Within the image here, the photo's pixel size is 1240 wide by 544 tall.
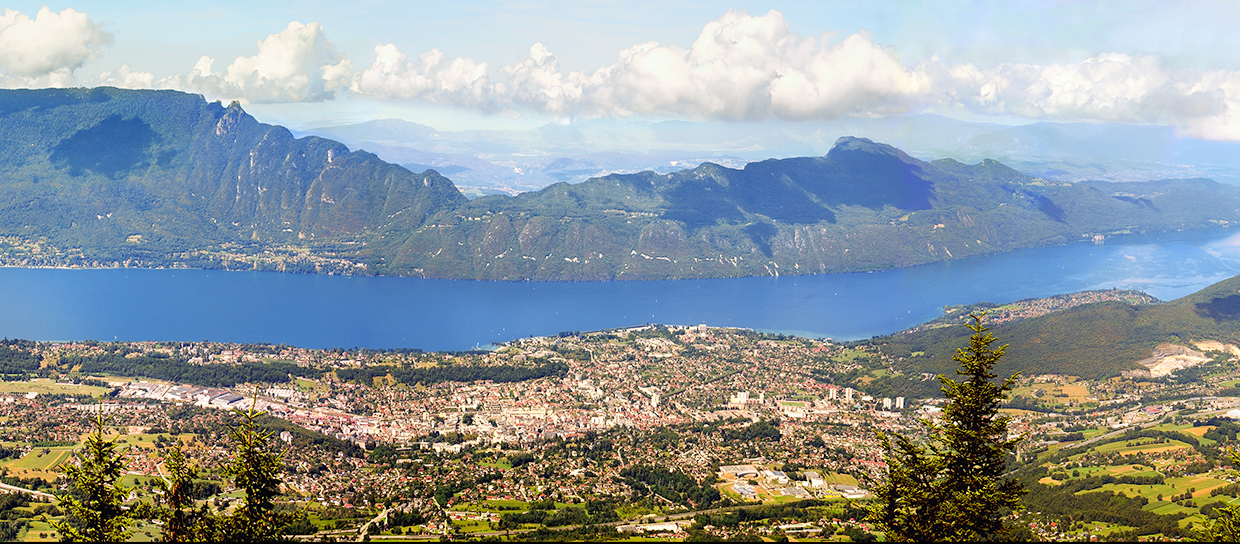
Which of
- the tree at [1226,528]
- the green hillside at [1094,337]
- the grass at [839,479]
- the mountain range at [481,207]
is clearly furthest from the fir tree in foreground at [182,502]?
the mountain range at [481,207]

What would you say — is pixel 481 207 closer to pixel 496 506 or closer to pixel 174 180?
pixel 174 180

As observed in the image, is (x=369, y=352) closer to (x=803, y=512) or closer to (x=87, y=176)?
(x=803, y=512)

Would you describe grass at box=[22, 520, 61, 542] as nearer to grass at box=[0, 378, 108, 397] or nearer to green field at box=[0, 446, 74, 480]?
green field at box=[0, 446, 74, 480]

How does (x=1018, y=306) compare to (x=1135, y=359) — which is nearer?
(x=1135, y=359)

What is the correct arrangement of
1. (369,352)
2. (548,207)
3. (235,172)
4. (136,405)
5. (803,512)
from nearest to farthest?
(803,512), (136,405), (369,352), (548,207), (235,172)

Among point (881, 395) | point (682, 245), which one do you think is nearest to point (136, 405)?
point (881, 395)
